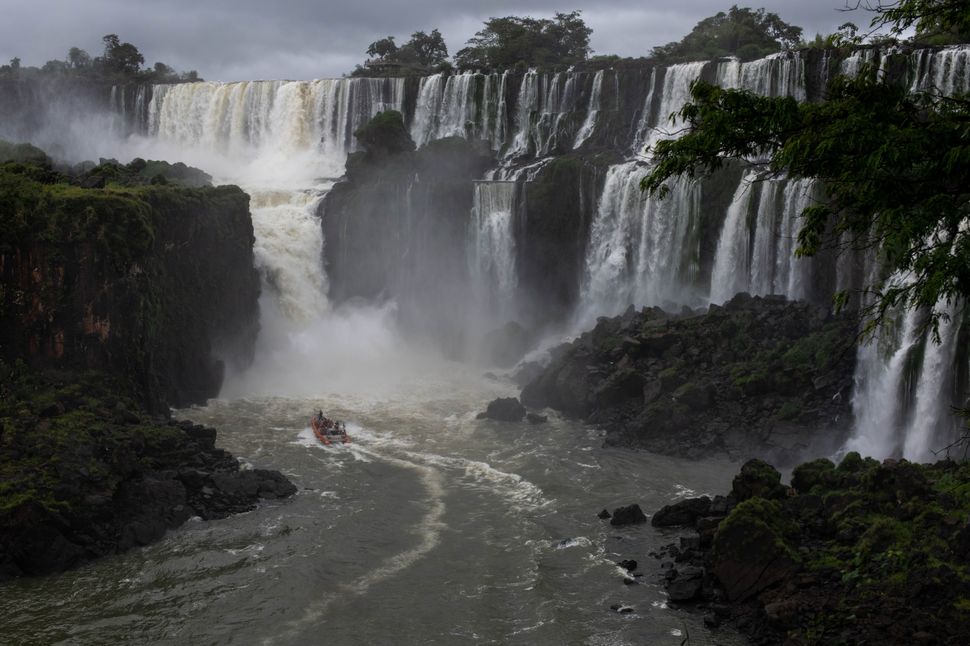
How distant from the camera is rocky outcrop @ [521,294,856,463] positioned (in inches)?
1190

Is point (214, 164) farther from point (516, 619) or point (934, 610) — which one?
point (934, 610)

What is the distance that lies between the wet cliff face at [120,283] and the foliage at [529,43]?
35.0 m

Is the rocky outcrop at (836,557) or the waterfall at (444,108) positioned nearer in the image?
the rocky outcrop at (836,557)

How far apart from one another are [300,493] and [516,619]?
9.98m

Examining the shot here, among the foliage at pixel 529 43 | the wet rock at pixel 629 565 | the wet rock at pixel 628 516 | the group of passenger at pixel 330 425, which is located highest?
the foliage at pixel 529 43

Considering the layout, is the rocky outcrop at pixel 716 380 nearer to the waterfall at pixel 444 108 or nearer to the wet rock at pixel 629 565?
the wet rock at pixel 629 565

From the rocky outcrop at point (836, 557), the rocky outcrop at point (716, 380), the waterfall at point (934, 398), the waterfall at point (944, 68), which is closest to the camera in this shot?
the rocky outcrop at point (836, 557)

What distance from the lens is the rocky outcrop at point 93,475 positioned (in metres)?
21.2

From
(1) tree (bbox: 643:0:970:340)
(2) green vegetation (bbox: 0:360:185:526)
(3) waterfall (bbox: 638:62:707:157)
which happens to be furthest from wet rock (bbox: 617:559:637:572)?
(3) waterfall (bbox: 638:62:707:157)

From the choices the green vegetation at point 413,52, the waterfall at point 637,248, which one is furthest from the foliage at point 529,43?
the waterfall at point 637,248

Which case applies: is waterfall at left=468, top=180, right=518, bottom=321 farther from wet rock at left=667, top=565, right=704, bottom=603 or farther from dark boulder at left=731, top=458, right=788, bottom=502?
wet rock at left=667, top=565, right=704, bottom=603

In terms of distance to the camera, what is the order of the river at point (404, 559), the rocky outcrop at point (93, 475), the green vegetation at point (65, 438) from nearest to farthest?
the river at point (404, 559)
the rocky outcrop at point (93, 475)
the green vegetation at point (65, 438)

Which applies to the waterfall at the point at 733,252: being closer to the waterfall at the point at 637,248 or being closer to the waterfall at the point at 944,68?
the waterfall at the point at 637,248

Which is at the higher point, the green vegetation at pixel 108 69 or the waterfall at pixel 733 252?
the green vegetation at pixel 108 69
